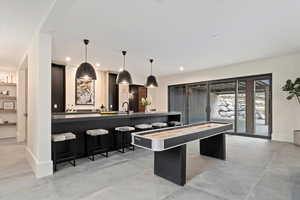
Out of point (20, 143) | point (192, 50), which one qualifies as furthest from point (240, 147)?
point (20, 143)

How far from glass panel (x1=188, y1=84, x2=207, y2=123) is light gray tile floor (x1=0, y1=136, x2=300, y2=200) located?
4141 millimetres

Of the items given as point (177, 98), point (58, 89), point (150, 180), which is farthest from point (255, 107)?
point (58, 89)

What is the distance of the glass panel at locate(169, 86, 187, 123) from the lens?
8914mm

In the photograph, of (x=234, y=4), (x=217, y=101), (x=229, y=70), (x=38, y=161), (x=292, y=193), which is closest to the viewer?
(x=292, y=193)

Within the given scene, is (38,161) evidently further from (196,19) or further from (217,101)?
(217,101)

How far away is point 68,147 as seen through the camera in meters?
3.73

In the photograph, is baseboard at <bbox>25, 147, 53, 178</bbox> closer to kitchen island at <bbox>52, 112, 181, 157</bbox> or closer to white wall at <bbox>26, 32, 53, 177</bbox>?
white wall at <bbox>26, 32, 53, 177</bbox>

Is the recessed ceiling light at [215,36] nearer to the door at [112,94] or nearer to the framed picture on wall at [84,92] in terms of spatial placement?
the framed picture on wall at [84,92]

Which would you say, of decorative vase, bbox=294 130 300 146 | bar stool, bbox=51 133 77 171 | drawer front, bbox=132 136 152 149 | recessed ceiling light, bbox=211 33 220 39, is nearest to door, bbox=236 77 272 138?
decorative vase, bbox=294 130 300 146

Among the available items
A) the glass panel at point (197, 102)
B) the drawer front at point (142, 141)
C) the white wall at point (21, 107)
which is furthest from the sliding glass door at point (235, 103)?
the white wall at point (21, 107)

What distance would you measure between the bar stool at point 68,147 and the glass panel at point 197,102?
6.08 meters

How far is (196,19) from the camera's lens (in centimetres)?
300

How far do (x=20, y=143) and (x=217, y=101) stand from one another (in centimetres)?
794

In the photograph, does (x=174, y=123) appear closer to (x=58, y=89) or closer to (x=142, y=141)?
(x=142, y=141)
